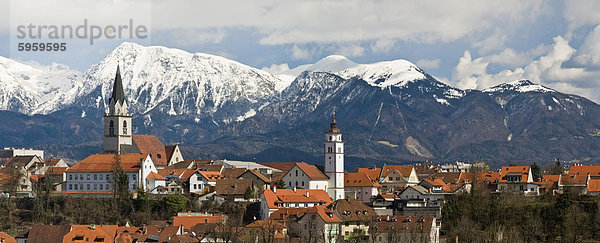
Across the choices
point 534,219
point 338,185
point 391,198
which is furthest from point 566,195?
point 338,185

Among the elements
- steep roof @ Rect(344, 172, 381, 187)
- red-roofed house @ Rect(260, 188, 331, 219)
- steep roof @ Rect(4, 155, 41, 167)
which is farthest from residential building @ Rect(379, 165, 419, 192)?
steep roof @ Rect(4, 155, 41, 167)

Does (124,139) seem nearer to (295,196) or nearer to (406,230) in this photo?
(295,196)

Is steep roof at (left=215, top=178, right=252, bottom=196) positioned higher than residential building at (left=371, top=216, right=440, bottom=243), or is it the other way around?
steep roof at (left=215, top=178, right=252, bottom=196)

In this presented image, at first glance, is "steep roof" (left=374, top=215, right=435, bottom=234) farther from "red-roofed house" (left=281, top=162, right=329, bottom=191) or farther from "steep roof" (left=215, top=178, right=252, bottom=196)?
"red-roofed house" (left=281, top=162, right=329, bottom=191)

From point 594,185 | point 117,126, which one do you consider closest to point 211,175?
point 117,126

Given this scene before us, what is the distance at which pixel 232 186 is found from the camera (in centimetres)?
11400

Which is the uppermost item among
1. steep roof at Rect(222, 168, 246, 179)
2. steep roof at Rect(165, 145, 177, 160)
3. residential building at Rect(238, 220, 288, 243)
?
steep roof at Rect(165, 145, 177, 160)

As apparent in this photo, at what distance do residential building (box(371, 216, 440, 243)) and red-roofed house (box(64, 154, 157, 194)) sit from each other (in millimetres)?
31031

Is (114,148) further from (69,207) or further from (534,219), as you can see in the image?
(534,219)

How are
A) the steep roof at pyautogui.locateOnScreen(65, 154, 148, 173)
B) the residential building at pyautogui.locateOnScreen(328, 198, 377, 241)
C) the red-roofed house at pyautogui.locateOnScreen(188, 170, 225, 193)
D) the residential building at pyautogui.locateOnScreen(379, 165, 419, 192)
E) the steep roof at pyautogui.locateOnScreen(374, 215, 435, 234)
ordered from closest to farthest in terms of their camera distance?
1. the steep roof at pyautogui.locateOnScreen(374, 215, 435, 234)
2. the residential building at pyautogui.locateOnScreen(328, 198, 377, 241)
3. the red-roofed house at pyautogui.locateOnScreen(188, 170, 225, 193)
4. the steep roof at pyautogui.locateOnScreen(65, 154, 148, 173)
5. the residential building at pyautogui.locateOnScreen(379, 165, 419, 192)

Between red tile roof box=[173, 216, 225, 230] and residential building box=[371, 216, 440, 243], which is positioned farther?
red tile roof box=[173, 216, 225, 230]

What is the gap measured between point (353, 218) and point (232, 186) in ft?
57.6

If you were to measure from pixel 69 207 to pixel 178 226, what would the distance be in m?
18.4

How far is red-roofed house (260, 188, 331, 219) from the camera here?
108062mm
